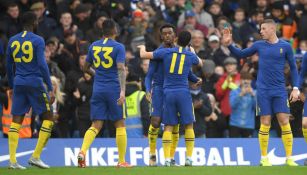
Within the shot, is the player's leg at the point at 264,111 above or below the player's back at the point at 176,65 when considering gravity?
below

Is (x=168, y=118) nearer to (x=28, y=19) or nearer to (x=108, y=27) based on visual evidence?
(x=108, y=27)

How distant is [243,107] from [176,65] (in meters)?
5.03

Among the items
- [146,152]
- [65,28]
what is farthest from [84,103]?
[65,28]

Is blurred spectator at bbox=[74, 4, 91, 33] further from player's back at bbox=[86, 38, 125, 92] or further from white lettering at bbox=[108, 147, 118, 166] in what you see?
player's back at bbox=[86, 38, 125, 92]

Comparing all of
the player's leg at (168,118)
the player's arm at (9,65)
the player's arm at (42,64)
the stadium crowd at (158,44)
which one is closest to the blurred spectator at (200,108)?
the stadium crowd at (158,44)

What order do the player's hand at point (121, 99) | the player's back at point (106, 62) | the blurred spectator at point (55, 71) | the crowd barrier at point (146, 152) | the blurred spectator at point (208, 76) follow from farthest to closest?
the blurred spectator at point (208, 76) → the blurred spectator at point (55, 71) → the crowd barrier at point (146, 152) → the player's back at point (106, 62) → the player's hand at point (121, 99)

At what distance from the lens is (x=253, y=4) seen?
28.6 meters

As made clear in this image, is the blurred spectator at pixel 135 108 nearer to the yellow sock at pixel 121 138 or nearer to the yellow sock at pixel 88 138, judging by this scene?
the yellow sock at pixel 121 138

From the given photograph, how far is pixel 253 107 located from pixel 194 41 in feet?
8.48

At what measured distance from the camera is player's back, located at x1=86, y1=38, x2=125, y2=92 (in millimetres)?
17609

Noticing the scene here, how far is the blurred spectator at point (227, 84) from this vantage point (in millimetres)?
23219

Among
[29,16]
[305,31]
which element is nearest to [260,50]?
[29,16]

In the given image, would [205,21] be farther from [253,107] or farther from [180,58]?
[180,58]

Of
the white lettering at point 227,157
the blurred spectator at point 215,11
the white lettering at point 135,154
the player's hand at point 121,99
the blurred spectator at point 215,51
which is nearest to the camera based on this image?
the player's hand at point 121,99
